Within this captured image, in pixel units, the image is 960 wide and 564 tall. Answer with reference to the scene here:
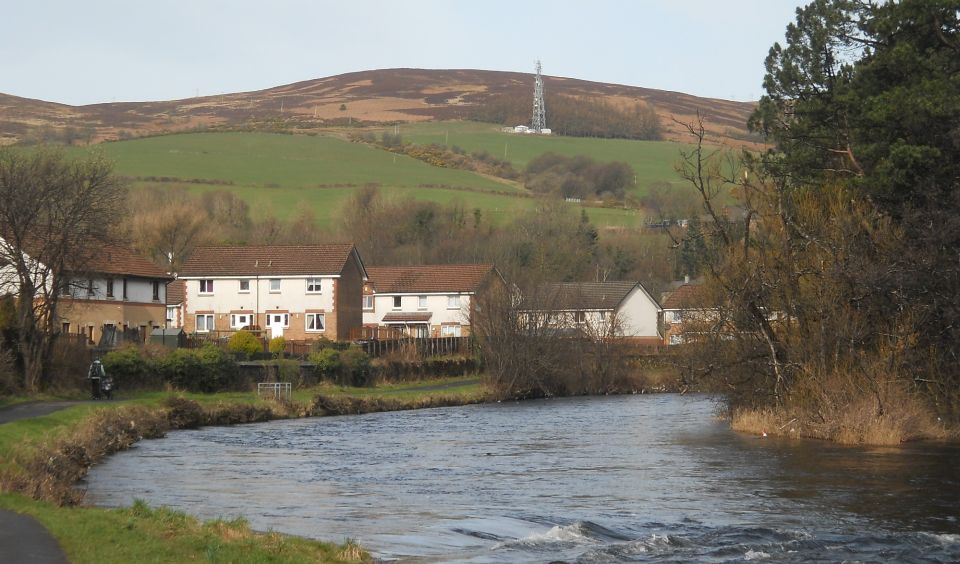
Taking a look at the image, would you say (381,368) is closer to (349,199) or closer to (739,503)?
(739,503)

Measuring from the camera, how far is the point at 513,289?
75.9m

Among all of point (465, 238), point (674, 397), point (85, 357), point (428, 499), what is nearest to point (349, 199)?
point (465, 238)

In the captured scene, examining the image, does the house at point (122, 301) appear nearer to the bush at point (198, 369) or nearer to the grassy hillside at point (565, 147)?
the bush at point (198, 369)

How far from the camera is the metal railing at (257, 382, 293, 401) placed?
53719 mm

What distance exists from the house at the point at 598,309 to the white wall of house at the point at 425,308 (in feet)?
36.5

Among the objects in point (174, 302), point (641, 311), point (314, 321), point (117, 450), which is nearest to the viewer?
point (117, 450)

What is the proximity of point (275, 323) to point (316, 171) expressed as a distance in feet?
213

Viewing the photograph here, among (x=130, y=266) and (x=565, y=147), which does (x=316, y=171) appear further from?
(x=130, y=266)

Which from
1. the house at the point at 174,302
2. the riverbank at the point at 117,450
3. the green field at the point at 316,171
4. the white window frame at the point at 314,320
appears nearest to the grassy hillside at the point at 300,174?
the green field at the point at 316,171

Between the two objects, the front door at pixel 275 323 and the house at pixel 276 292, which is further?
the front door at pixel 275 323

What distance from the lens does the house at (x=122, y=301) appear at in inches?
2621

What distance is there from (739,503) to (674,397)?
46901 millimetres

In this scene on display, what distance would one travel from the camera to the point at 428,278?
102312mm

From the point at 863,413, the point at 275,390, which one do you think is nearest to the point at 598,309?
the point at 275,390
